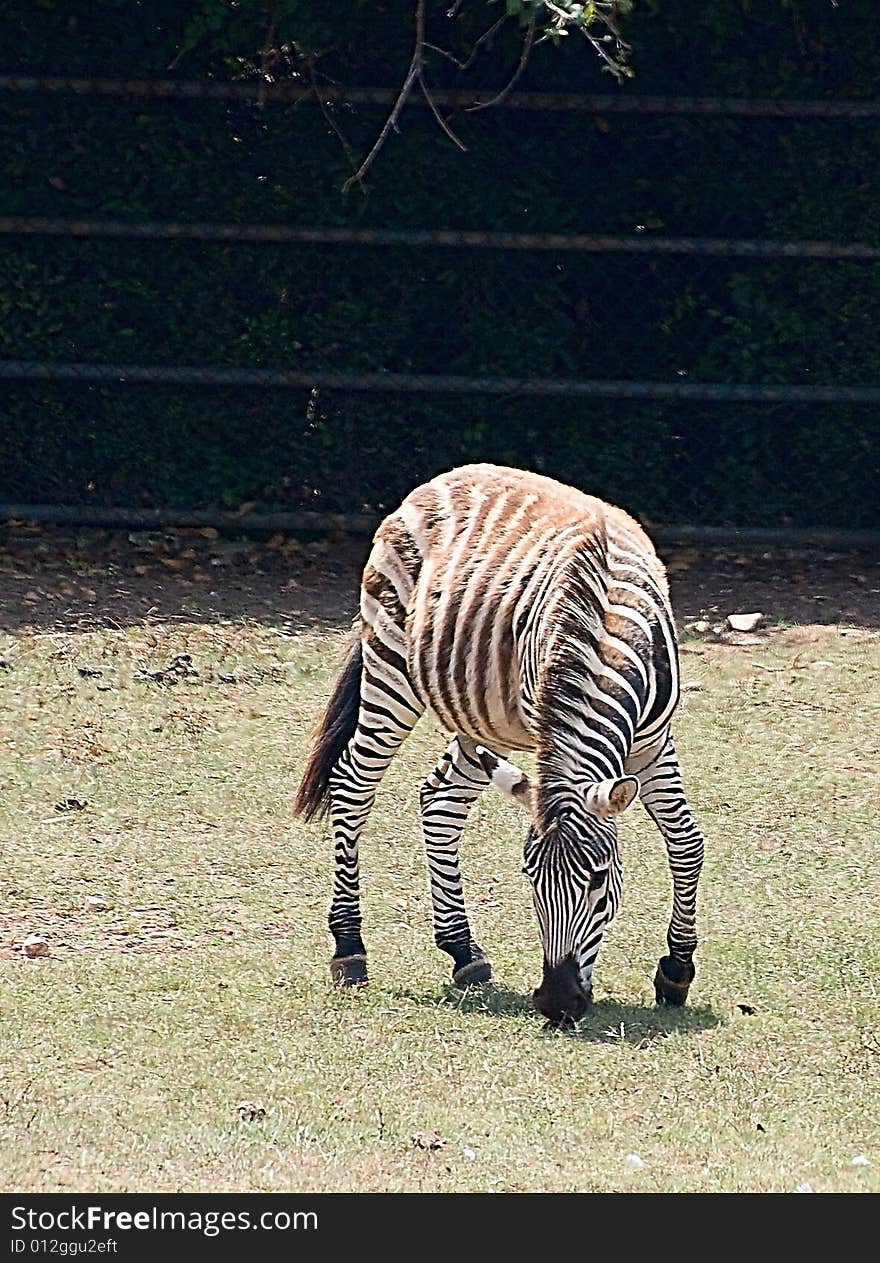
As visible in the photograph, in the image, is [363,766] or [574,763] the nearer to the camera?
[574,763]

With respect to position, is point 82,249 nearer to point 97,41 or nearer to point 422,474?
point 97,41

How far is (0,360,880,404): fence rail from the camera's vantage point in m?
10.3

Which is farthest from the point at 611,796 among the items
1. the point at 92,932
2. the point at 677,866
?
the point at 92,932

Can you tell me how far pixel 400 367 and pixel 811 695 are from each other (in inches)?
122

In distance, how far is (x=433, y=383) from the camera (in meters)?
10.3

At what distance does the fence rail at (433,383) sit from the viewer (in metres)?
10.3

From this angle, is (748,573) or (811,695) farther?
(748,573)

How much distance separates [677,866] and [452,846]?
726 mm

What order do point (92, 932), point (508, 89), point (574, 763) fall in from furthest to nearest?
1. point (508, 89)
2. point (92, 932)
3. point (574, 763)

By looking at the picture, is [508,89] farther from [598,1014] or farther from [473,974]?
[598,1014]

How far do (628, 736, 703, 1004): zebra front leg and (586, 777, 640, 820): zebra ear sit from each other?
540 mm

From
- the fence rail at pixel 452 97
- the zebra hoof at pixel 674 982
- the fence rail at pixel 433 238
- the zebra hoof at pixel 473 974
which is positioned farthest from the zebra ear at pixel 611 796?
the fence rail at pixel 452 97

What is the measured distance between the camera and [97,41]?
10.2 metres
